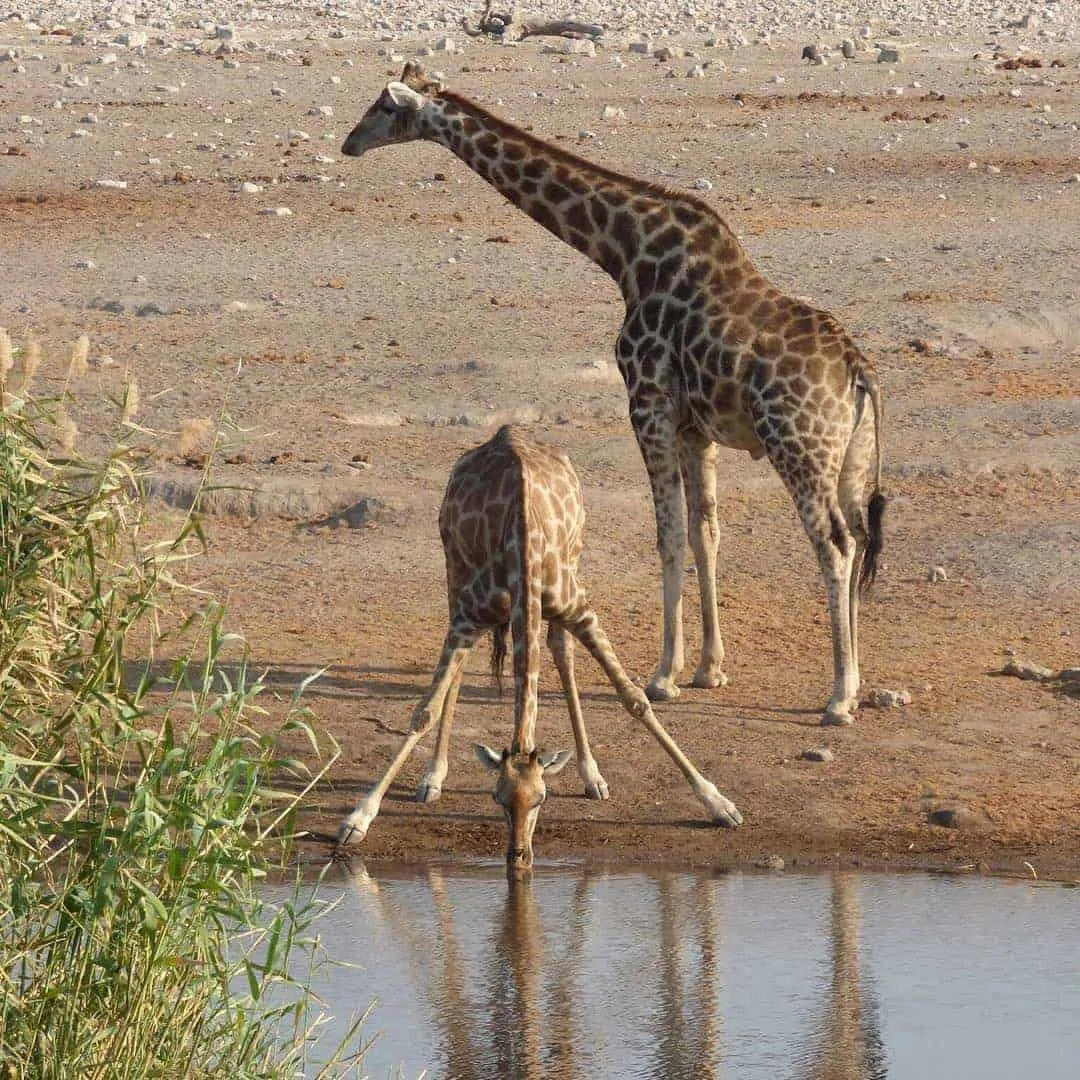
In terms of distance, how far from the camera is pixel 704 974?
23.7 feet

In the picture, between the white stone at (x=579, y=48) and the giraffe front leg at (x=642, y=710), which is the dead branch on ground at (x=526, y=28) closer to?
the white stone at (x=579, y=48)

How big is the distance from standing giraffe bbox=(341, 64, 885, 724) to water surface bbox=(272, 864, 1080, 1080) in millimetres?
2096

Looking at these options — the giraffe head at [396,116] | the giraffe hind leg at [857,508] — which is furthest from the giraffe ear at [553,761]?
the giraffe head at [396,116]

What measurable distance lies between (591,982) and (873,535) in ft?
11.4

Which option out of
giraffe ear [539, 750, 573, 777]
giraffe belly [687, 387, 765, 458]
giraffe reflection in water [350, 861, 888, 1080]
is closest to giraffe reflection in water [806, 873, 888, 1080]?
giraffe reflection in water [350, 861, 888, 1080]

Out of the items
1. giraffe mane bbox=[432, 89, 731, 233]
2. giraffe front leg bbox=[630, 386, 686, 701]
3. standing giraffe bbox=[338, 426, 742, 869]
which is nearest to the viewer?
standing giraffe bbox=[338, 426, 742, 869]

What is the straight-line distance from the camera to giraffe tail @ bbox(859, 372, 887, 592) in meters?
9.77

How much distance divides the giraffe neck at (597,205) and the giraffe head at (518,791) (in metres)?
3.27

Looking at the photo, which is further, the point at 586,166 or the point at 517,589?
the point at 586,166

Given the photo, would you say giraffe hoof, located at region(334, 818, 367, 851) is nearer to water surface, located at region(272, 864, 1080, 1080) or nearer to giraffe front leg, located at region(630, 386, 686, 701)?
water surface, located at region(272, 864, 1080, 1080)

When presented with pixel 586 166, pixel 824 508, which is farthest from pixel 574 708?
pixel 586 166

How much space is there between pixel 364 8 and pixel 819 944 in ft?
118

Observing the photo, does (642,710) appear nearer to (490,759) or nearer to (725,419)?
(490,759)

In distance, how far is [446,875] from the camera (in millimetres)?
8258
